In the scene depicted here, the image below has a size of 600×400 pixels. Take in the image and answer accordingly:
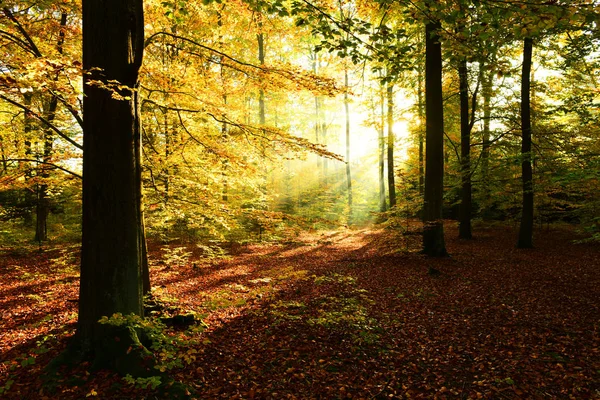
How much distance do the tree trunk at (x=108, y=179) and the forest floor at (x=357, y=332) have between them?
53 cm

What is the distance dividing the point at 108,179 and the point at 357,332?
15.4ft

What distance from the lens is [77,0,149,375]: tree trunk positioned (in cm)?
398

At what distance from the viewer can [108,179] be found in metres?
4.01

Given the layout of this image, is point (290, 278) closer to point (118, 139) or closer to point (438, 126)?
point (118, 139)

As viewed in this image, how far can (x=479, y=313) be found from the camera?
20.3ft

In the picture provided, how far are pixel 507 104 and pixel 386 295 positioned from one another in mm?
11139

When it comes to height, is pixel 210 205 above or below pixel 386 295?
above

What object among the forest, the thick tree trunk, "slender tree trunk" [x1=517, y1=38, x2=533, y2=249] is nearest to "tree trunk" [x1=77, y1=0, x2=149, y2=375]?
the forest

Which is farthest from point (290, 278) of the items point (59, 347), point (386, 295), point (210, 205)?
point (59, 347)

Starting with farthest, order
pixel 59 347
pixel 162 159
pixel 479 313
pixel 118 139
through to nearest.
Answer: pixel 162 159, pixel 479 313, pixel 59 347, pixel 118 139

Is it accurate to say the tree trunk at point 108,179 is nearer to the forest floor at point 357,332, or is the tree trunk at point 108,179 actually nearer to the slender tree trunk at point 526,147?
the forest floor at point 357,332

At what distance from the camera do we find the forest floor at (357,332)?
403 centimetres

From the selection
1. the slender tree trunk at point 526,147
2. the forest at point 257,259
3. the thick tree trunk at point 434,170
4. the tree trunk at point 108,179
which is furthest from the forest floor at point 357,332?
the slender tree trunk at point 526,147

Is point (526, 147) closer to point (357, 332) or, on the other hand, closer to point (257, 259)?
point (357, 332)
